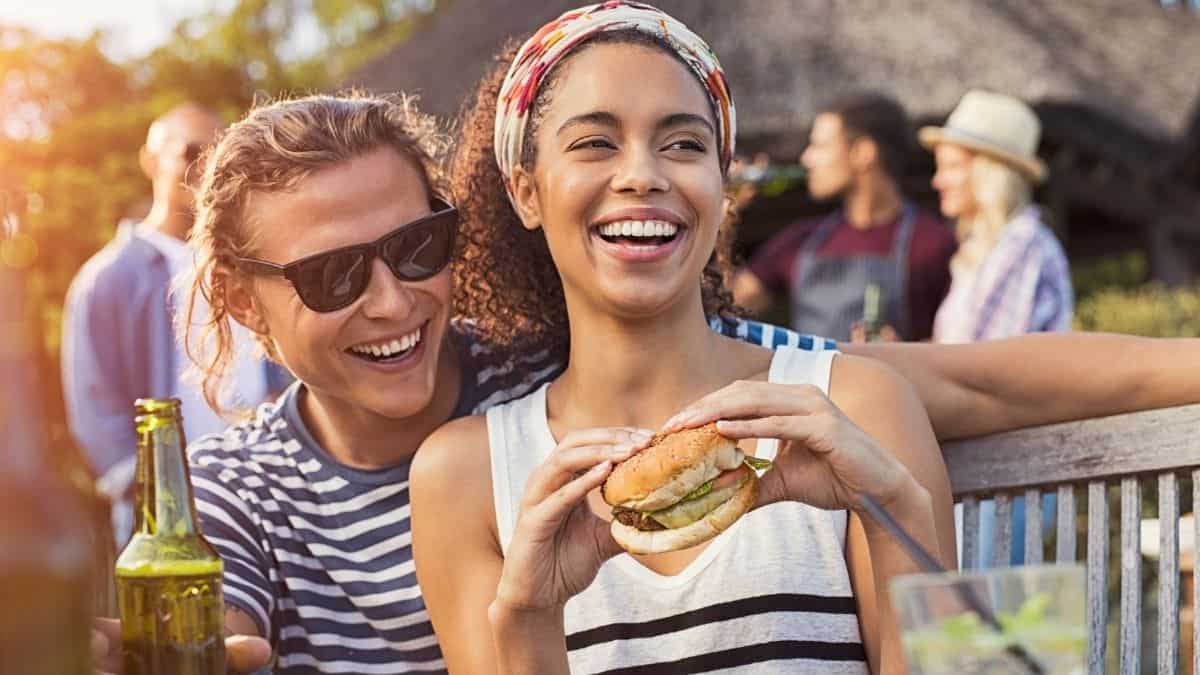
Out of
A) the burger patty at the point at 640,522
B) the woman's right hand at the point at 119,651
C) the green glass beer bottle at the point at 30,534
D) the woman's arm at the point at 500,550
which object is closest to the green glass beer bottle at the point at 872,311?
the woman's arm at the point at 500,550

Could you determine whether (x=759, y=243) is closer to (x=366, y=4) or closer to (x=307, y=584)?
(x=307, y=584)

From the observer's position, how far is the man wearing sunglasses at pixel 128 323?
5117mm

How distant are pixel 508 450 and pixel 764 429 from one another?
83 centimetres

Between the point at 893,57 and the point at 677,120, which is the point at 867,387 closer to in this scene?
the point at 677,120

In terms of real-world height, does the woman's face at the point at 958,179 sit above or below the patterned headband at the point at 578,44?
above

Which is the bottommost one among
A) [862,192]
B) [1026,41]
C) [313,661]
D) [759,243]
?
[313,661]

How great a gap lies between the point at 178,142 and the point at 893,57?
7.40m

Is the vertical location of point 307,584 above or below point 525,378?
below

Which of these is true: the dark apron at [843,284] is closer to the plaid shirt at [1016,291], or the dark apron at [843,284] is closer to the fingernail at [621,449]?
the plaid shirt at [1016,291]

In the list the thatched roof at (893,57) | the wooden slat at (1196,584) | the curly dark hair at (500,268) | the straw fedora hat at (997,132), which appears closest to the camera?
the wooden slat at (1196,584)

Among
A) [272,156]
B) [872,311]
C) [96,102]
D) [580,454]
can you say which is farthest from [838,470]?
[96,102]

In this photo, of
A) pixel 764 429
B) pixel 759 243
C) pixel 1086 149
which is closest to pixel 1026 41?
pixel 1086 149

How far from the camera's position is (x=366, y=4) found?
3161 centimetres

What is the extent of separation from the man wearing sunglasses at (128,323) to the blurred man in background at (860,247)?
2.03 meters
